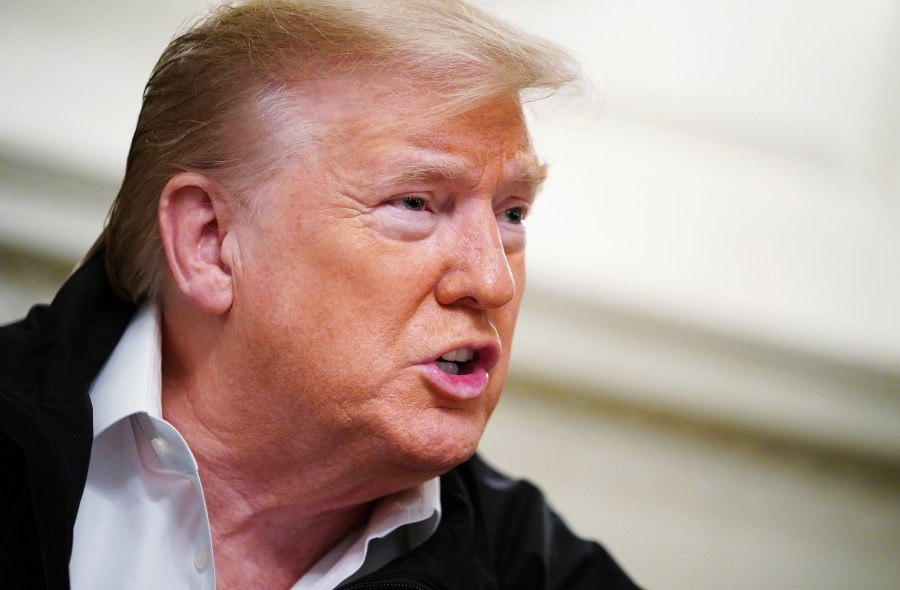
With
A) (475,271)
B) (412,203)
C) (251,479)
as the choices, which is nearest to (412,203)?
(412,203)

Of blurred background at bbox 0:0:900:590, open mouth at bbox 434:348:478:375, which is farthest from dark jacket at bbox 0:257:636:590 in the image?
blurred background at bbox 0:0:900:590

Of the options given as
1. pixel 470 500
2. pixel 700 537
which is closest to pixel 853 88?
pixel 700 537

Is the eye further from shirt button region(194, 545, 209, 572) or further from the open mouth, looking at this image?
shirt button region(194, 545, 209, 572)

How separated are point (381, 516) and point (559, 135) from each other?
3.55ft

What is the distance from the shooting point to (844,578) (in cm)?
213

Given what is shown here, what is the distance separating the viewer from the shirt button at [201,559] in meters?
1.22

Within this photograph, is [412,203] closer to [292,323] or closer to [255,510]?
[292,323]

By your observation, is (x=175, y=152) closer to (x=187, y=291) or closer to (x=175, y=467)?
(x=187, y=291)

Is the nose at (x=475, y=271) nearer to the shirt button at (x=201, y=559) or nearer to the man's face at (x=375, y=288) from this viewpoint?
the man's face at (x=375, y=288)

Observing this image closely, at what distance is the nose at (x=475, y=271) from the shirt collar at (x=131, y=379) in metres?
0.42

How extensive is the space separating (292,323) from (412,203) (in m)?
0.22

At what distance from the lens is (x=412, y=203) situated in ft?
3.99

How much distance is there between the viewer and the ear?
124cm

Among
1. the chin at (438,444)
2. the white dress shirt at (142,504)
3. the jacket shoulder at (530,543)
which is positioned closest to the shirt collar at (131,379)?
the white dress shirt at (142,504)
